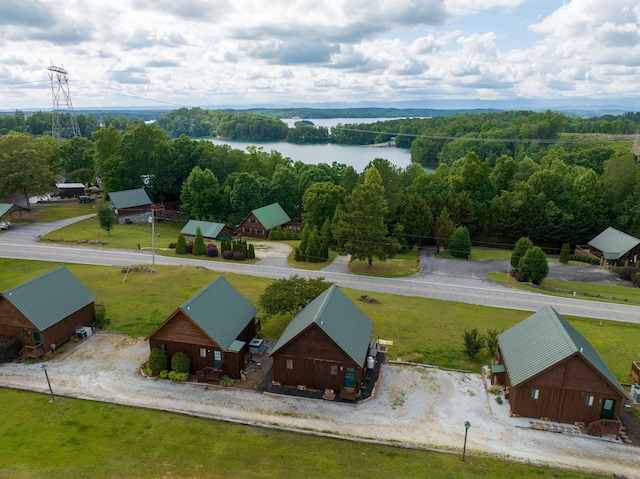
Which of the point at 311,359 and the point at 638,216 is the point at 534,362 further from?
the point at 638,216

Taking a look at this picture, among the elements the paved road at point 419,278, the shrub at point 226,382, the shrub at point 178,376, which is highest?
the shrub at point 178,376

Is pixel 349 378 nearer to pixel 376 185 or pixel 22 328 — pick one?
pixel 22 328

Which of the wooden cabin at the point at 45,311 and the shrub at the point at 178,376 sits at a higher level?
the wooden cabin at the point at 45,311

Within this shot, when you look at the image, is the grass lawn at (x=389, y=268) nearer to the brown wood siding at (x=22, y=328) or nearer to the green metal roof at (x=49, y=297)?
the green metal roof at (x=49, y=297)

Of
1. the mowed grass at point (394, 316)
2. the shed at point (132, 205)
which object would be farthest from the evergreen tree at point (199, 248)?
the shed at point (132, 205)

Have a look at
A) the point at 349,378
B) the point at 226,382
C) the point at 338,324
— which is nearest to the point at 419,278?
the point at 338,324

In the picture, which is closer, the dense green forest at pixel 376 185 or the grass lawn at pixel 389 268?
the grass lawn at pixel 389 268

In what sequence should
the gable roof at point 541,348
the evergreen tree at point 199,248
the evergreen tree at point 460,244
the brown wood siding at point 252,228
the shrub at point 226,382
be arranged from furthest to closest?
the brown wood siding at point 252,228, the evergreen tree at point 460,244, the evergreen tree at point 199,248, the shrub at point 226,382, the gable roof at point 541,348
